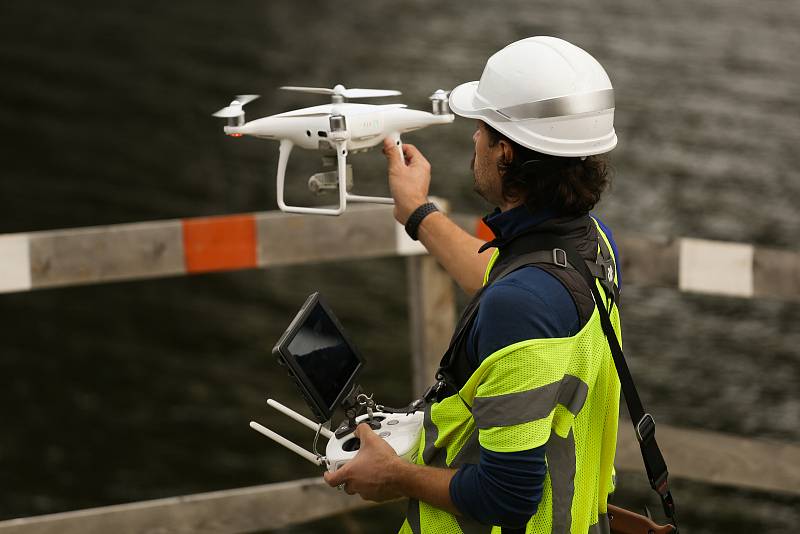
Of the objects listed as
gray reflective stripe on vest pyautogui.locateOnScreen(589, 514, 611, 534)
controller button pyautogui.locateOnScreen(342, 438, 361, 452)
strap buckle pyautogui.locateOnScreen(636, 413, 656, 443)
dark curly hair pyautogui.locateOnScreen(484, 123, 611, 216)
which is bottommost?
gray reflective stripe on vest pyautogui.locateOnScreen(589, 514, 611, 534)

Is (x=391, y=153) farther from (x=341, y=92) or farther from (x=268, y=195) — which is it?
(x=268, y=195)

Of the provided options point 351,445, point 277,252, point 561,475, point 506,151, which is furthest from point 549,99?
point 277,252

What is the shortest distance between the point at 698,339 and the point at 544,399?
6.32 metres

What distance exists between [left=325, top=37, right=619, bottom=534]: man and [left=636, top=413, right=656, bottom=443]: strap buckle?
9 centimetres

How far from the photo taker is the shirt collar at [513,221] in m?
2.29

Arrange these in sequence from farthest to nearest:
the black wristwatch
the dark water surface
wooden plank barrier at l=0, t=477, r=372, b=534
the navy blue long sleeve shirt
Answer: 1. the dark water surface
2. wooden plank barrier at l=0, t=477, r=372, b=534
3. the black wristwatch
4. the navy blue long sleeve shirt

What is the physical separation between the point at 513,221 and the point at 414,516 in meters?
0.65

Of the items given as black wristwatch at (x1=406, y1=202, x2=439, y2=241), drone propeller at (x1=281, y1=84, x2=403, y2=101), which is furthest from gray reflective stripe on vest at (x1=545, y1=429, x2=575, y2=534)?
drone propeller at (x1=281, y1=84, x2=403, y2=101)

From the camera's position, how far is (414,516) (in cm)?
243

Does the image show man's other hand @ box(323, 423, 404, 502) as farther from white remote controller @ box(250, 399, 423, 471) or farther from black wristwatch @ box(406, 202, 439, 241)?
black wristwatch @ box(406, 202, 439, 241)

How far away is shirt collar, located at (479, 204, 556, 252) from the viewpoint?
90.3 inches

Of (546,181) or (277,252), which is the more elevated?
(546,181)

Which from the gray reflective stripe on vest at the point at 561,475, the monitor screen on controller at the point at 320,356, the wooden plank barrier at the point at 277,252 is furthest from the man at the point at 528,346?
the wooden plank barrier at the point at 277,252

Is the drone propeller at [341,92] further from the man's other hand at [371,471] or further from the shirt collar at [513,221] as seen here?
the man's other hand at [371,471]
